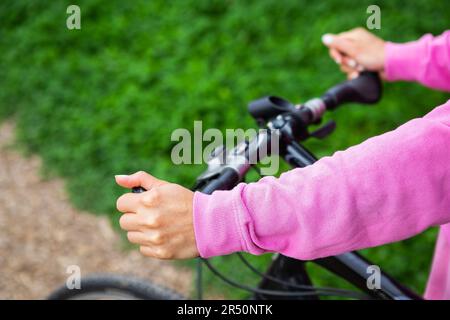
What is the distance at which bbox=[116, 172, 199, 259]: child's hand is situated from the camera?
2.83 ft

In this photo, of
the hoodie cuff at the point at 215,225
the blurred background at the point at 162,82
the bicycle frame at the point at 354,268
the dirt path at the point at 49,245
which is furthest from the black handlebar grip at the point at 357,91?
the dirt path at the point at 49,245

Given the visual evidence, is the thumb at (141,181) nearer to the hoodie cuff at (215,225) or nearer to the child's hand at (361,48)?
the hoodie cuff at (215,225)

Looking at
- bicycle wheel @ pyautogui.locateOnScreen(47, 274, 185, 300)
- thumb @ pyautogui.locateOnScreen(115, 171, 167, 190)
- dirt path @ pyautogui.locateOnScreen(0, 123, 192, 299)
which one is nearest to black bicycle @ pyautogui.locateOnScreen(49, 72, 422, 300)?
bicycle wheel @ pyautogui.locateOnScreen(47, 274, 185, 300)

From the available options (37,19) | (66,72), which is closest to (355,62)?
(66,72)

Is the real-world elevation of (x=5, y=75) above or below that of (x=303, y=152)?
above

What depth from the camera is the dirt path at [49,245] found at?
9.21 feet

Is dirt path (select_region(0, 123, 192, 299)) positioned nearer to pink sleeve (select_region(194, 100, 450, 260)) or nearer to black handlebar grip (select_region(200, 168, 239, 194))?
black handlebar grip (select_region(200, 168, 239, 194))

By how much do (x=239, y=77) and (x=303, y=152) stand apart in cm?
248

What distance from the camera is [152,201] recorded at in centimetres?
87

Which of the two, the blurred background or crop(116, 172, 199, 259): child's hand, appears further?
the blurred background

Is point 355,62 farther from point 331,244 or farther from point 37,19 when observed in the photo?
point 37,19

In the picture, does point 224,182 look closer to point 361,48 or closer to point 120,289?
point 120,289

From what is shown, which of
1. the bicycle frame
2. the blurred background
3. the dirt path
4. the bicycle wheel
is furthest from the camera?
the blurred background

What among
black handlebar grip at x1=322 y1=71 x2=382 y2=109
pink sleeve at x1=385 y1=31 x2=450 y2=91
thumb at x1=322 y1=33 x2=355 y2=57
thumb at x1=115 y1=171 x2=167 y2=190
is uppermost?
thumb at x1=322 y1=33 x2=355 y2=57
